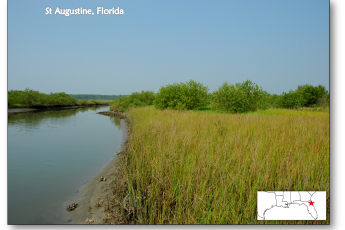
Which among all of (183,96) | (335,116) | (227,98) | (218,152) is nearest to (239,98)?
(227,98)

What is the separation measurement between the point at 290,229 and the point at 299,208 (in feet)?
0.51

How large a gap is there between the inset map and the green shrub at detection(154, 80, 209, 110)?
20.2 metres

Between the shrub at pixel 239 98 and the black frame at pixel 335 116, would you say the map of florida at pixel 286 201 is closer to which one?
the black frame at pixel 335 116

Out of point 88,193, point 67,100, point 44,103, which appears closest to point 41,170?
point 88,193

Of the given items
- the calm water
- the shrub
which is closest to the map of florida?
the calm water

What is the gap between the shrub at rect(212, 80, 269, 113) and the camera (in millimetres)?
17188

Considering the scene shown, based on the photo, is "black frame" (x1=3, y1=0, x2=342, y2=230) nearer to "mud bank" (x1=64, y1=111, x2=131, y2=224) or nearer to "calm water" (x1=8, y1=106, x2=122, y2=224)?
"mud bank" (x1=64, y1=111, x2=131, y2=224)

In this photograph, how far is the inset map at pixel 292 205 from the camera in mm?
1343

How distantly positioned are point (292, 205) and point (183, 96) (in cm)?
2086

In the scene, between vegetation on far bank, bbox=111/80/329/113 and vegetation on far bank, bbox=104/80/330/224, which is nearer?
vegetation on far bank, bbox=104/80/330/224

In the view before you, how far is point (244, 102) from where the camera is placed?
17.4m

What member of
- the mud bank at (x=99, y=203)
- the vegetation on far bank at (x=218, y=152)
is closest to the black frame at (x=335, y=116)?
the vegetation on far bank at (x=218, y=152)

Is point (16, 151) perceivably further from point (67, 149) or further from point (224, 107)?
point (224, 107)

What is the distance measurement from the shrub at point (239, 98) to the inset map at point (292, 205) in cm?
1604
